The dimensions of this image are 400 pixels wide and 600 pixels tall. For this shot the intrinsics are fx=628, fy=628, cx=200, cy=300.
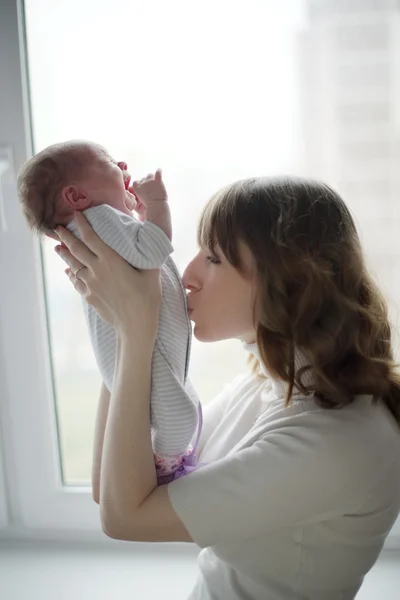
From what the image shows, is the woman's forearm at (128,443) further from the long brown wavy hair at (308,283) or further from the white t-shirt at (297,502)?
the long brown wavy hair at (308,283)

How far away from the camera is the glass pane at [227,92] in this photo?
1272mm

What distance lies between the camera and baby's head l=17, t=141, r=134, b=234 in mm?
1007

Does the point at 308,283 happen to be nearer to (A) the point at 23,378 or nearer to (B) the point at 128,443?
(B) the point at 128,443

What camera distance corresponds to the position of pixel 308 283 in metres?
0.99

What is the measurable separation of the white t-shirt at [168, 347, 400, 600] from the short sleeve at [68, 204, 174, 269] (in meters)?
0.31

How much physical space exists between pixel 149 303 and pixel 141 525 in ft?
1.14

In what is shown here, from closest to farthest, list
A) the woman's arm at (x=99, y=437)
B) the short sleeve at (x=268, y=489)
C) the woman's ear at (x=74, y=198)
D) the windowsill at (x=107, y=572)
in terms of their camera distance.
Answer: the short sleeve at (x=268, y=489) < the woman's ear at (x=74, y=198) < the woman's arm at (x=99, y=437) < the windowsill at (x=107, y=572)

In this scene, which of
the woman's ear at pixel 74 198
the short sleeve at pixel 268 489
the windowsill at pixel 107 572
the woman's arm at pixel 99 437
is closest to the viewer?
the short sleeve at pixel 268 489

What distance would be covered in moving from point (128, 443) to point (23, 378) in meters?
0.54

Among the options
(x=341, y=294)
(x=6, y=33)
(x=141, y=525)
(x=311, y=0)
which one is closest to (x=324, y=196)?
(x=341, y=294)

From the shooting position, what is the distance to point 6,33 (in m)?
1.30

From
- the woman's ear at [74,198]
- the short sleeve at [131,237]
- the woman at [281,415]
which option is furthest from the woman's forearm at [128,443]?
the woman's ear at [74,198]

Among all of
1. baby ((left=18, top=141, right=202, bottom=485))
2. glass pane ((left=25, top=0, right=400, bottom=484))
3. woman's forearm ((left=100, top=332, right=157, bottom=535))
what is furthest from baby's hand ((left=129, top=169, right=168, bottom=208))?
glass pane ((left=25, top=0, right=400, bottom=484))

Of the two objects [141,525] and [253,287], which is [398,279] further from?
[141,525]
